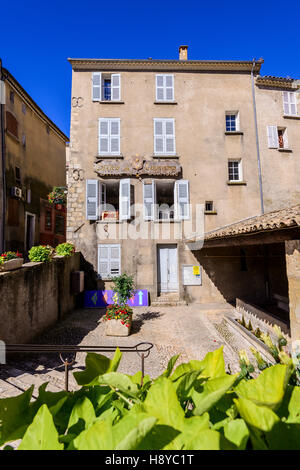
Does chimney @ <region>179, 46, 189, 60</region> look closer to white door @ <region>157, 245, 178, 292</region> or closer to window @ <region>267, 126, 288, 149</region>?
window @ <region>267, 126, 288, 149</region>

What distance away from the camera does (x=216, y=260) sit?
1118 cm

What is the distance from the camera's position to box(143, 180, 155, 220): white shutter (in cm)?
1109

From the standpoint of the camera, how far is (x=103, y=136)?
37.9 feet

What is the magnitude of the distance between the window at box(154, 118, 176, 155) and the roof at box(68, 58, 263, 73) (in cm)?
282

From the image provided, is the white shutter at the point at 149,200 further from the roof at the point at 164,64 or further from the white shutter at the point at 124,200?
the roof at the point at 164,64

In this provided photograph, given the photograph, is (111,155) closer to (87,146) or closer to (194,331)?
(87,146)

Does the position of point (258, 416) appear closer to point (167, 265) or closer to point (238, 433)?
point (238, 433)

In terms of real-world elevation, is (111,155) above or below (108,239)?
above

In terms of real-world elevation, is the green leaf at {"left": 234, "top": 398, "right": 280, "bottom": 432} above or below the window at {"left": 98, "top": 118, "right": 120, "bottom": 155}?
below

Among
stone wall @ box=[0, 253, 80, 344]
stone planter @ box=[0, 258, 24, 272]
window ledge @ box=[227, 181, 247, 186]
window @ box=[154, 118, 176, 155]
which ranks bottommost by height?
stone wall @ box=[0, 253, 80, 344]

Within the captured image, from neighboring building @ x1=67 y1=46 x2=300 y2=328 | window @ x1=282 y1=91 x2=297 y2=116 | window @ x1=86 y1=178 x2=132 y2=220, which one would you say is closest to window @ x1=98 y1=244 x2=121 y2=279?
neighboring building @ x1=67 y1=46 x2=300 y2=328

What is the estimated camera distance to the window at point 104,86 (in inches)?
458
